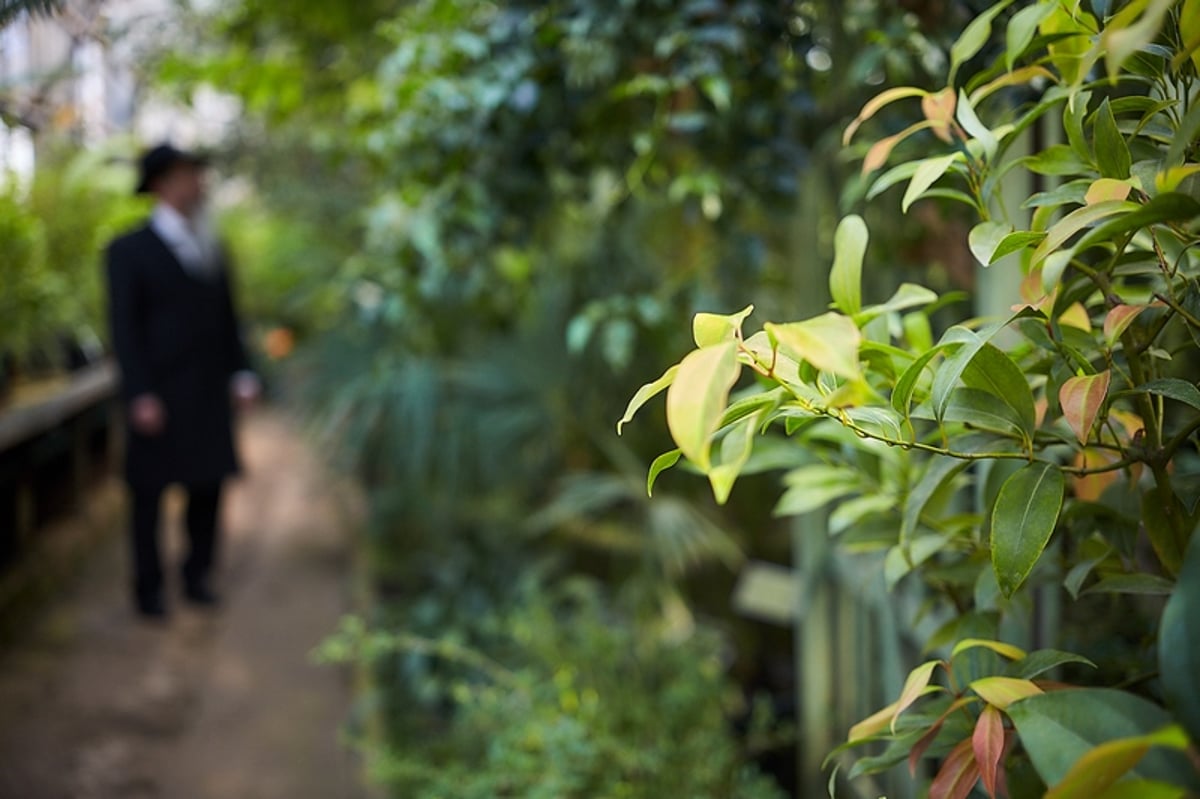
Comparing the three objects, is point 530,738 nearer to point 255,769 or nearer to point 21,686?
point 255,769

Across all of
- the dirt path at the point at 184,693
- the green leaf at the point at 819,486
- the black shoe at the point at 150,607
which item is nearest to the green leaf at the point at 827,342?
the green leaf at the point at 819,486

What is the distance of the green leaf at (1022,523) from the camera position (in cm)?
70

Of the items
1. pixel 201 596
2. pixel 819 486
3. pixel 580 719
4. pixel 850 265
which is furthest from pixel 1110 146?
pixel 201 596

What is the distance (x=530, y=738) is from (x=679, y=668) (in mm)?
489

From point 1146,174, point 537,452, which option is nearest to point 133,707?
point 537,452

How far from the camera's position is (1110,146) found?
697 millimetres

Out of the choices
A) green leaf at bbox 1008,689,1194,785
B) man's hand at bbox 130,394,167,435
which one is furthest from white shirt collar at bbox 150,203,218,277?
green leaf at bbox 1008,689,1194,785

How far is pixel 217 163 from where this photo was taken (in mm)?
5676

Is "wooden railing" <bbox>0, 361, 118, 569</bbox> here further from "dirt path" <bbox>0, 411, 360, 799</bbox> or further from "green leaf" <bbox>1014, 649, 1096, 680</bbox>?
"green leaf" <bbox>1014, 649, 1096, 680</bbox>

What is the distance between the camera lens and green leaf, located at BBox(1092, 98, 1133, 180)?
2.27 feet

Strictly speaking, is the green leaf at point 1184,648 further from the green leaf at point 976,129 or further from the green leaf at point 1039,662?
the green leaf at point 976,129

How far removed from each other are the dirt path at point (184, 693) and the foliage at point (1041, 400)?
1854 millimetres

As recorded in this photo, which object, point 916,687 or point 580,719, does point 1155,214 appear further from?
point 580,719

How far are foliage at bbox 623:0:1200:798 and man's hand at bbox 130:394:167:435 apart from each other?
2.52 metres
